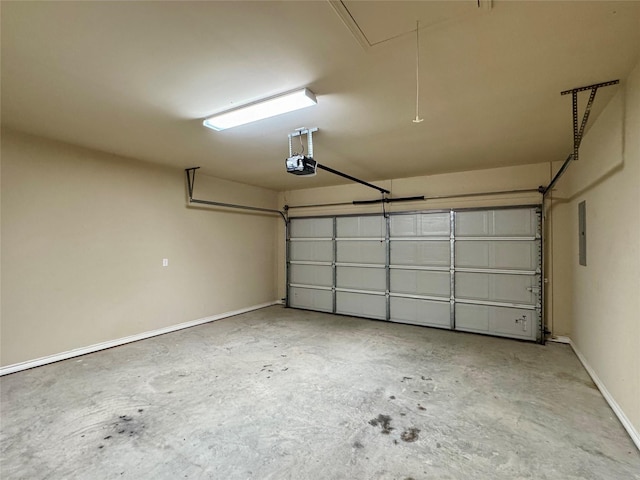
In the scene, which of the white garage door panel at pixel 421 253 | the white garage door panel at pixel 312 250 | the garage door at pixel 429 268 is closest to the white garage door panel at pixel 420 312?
the garage door at pixel 429 268

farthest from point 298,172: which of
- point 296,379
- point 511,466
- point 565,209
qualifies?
point 565,209

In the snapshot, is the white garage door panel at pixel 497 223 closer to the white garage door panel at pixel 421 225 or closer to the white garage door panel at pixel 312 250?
the white garage door panel at pixel 421 225

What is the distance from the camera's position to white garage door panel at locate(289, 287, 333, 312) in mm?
6078

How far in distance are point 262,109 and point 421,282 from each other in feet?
12.7

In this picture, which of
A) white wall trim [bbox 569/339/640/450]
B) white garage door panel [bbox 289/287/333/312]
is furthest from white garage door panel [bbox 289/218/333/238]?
white wall trim [bbox 569/339/640/450]

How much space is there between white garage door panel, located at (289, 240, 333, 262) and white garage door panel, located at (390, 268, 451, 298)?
1.39 m

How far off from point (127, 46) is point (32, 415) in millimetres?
2862

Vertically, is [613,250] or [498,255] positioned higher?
[613,250]

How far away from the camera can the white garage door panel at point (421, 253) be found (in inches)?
194

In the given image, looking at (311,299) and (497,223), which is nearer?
(497,223)

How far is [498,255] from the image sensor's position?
4520mm

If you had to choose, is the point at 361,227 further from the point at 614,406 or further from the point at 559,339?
the point at 614,406

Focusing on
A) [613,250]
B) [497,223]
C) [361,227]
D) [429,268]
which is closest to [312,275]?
[361,227]

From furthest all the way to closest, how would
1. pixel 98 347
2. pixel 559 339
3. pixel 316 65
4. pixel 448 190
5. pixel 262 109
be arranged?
1. pixel 448 190
2. pixel 559 339
3. pixel 98 347
4. pixel 262 109
5. pixel 316 65
